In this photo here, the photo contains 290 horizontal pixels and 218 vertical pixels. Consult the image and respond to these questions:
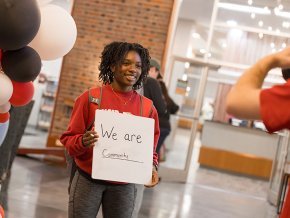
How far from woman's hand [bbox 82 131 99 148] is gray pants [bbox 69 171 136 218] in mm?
214

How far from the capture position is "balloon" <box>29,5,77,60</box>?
284 centimetres

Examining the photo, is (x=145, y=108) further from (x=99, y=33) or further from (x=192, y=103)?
(x=99, y=33)

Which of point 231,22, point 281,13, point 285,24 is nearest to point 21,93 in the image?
point 231,22

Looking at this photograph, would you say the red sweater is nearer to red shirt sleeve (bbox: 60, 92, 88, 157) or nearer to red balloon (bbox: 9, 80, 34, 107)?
red shirt sleeve (bbox: 60, 92, 88, 157)

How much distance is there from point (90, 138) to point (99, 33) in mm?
7648

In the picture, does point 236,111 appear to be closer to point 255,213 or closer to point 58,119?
point 255,213

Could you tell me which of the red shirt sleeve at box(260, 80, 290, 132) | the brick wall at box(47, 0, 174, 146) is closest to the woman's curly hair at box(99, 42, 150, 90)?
the red shirt sleeve at box(260, 80, 290, 132)

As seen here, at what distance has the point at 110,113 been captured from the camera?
2414 millimetres

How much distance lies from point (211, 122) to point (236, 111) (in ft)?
35.1

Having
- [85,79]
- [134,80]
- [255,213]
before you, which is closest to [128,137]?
[134,80]

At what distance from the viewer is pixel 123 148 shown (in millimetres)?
2438

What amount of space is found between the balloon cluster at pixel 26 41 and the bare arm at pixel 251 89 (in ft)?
4.46


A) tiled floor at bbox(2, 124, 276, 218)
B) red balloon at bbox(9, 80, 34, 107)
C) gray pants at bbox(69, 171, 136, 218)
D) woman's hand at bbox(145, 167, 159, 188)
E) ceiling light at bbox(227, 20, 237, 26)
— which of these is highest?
ceiling light at bbox(227, 20, 237, 26)

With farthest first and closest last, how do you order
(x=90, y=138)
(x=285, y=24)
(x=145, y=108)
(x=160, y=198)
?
(x=285, y=24) < (x=160, y=198) < (x=145, y=108) < (x=90, y=138)
